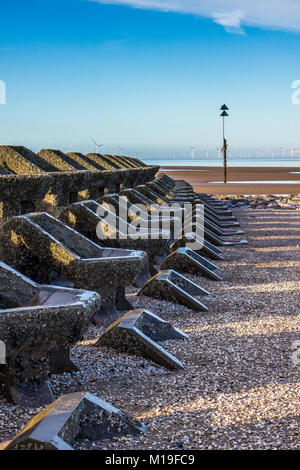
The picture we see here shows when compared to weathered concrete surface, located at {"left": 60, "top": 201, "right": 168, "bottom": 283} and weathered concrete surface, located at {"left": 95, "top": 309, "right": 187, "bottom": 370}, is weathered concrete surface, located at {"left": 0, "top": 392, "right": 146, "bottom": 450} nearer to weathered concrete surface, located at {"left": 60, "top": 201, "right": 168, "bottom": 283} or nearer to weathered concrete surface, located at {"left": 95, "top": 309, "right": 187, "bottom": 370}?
weathered concrete surface, located at {"left": 95, "top": 309, "right": 187, "bottom": 370}

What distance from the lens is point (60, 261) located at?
596cm

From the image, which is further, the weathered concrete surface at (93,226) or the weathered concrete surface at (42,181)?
the weathered concrete surface at (93,226)

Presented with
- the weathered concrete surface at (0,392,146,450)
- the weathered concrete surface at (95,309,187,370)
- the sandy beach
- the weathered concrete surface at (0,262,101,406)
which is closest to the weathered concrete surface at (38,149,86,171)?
the weathered concrete surface at (95,309,187,370)

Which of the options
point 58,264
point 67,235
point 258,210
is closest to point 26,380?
point 58,264

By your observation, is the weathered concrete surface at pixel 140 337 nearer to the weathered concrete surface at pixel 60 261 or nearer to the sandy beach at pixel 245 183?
the weathered concrete surface at pixel 60 261

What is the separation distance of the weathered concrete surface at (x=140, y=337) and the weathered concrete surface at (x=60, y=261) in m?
0.69

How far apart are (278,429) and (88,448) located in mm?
1186

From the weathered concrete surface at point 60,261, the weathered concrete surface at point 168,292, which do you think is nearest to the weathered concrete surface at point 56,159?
the weathered concrete surface at point 168,292

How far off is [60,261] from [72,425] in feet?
9.62

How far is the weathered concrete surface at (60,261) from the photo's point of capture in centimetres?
582

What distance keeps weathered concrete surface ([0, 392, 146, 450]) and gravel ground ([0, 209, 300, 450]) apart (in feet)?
0.23

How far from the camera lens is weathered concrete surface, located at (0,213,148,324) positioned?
582 cm

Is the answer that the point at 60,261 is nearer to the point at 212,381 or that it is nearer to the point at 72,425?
the point at 212,381
